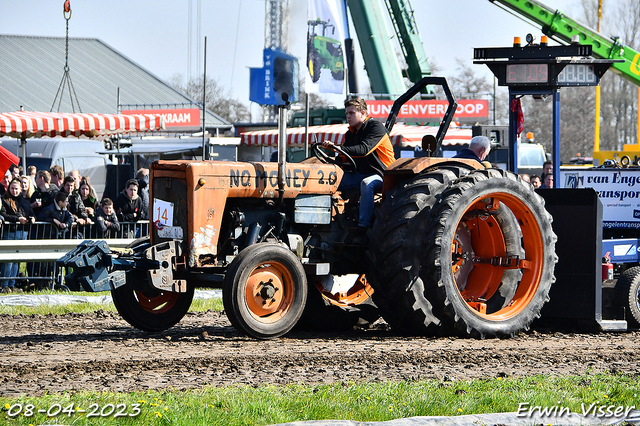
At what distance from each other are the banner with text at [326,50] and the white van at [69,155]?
8.06 metres

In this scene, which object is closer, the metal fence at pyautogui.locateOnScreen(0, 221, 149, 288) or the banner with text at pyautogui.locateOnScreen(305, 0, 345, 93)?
the metal fence at pyautogui.locateOnScreen(0, 221, 149, 288)

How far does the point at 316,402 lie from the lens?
4.77 metres

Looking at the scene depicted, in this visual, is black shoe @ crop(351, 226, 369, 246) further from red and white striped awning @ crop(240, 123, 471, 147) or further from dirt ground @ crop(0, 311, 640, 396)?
red and white striped awning @ crop(240, 123, 471, 147)

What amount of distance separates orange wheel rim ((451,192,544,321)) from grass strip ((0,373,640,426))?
8.15ft

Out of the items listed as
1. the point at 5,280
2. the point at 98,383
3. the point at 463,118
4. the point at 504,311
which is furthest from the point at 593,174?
the point at 463,118

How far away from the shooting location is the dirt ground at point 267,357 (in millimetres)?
5559

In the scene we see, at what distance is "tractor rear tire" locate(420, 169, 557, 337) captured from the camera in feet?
23.9

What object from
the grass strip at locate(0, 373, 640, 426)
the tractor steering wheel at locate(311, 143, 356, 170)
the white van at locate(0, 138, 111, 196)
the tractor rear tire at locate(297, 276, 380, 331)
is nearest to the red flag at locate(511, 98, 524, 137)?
the tractor steering wheel at locate(311, 143, 356, 170)

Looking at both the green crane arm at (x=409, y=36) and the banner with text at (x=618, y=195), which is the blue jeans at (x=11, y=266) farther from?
the green crane arm at (x=409, y=36)

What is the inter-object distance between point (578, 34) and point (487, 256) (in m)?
11.2

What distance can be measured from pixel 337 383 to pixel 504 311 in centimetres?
308

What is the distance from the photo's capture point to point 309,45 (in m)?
19.9

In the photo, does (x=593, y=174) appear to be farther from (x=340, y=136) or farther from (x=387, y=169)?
(x=340, y=136)

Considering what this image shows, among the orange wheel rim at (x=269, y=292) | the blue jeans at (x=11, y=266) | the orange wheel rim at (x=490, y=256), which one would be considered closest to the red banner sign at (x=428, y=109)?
the blue jeans at (x=11, y=266)
